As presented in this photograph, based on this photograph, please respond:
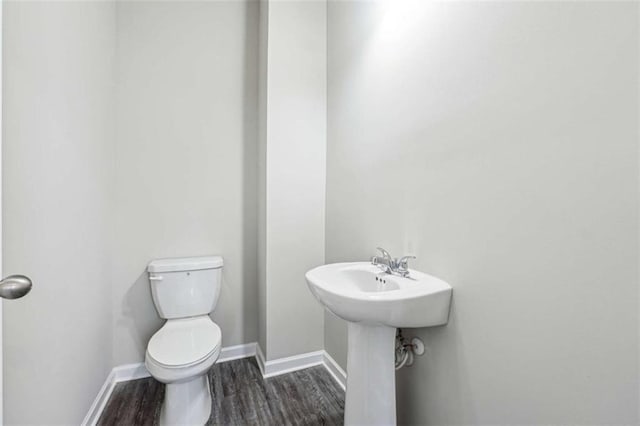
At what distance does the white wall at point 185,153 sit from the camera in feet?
5.92

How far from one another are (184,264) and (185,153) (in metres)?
0.76

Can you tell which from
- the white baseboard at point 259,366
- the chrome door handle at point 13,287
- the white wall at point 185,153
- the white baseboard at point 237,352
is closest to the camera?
the chrome door handle at point 13,287

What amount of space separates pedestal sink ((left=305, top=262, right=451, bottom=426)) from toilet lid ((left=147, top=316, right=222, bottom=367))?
739mm

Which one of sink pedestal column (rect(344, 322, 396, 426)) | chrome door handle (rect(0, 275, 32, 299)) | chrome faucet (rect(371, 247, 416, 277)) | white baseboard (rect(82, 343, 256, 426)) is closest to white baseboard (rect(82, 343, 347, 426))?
white baseboard (rect(82, 343, 256, 426))

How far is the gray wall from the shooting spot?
0.63 metres

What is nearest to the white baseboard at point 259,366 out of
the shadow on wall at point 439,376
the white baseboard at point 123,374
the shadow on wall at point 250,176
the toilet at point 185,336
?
the white baseboard at point 123,374

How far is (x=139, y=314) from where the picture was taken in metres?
1.85

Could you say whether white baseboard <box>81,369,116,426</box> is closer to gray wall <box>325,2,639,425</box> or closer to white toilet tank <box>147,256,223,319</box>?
white toilet tank <box>147,256,223,319</box>

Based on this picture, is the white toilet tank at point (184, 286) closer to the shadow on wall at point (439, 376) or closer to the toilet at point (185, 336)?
the toilet at point (185, 336)

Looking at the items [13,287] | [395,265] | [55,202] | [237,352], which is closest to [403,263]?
[395,265]

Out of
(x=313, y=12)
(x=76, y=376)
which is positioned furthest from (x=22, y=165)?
(x=313, y=12)

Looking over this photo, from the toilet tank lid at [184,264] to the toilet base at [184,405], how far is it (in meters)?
0.64

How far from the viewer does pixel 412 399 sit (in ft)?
4.04

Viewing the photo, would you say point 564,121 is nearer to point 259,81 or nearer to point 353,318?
point 353,318
